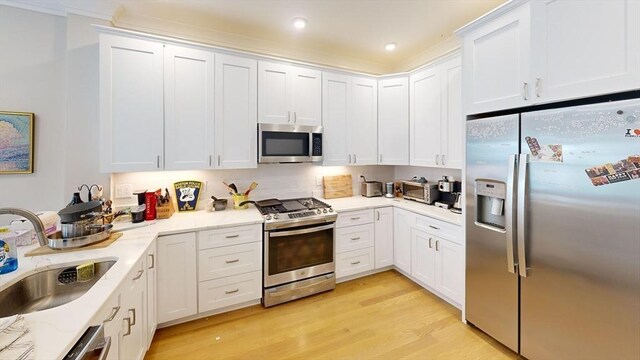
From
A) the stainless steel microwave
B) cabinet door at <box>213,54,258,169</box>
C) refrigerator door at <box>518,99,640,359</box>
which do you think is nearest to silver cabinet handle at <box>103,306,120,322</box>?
cabinet door at <box>213,54,258,169</box>

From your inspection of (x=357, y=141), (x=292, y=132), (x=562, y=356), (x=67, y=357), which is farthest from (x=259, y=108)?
(x=562, y=356)

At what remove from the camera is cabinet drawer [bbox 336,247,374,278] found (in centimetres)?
301

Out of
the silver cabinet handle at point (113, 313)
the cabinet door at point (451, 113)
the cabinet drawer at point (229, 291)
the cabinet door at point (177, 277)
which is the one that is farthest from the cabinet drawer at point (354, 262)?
the silver cabinet handle at point (113, 313)

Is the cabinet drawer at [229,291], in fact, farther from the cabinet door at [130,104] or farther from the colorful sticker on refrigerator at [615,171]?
the colorful sticker on refrigerator at [615,171]

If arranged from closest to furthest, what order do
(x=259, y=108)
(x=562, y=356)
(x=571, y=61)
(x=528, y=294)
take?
(x=571, y=61)
(x=562, y=356)
(x=528, y=294)
(x=259, y=108)

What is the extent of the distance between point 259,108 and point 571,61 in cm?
249

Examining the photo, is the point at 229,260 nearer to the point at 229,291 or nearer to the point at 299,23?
the point at 229,291

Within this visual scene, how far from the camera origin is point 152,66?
2350 mm

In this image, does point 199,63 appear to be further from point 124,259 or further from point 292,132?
point 124,259

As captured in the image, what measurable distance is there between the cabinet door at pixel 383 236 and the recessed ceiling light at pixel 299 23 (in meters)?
2.26

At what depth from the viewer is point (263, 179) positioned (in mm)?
3207

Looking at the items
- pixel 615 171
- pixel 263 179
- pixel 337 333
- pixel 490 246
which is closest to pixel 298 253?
pixel 337 333

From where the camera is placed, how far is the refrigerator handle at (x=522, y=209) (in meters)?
1.75

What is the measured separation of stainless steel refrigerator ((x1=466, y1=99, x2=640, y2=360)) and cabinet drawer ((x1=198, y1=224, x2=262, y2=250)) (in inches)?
75.6
